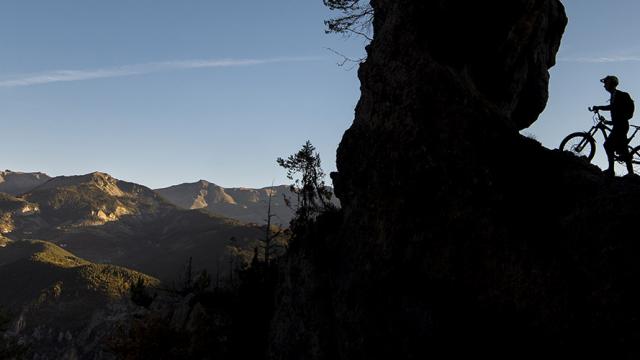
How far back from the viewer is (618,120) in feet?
48.5

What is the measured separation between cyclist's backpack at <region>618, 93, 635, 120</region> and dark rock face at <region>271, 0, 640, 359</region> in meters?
1.72

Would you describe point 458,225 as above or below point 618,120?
below

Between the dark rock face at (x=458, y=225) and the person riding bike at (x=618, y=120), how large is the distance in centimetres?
88

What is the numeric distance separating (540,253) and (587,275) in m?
1.38

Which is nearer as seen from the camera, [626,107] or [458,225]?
[626,107]

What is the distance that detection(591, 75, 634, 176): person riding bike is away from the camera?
48.2 ft

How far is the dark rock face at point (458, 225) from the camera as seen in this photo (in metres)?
12.9

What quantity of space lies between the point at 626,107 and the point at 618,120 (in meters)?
0.39

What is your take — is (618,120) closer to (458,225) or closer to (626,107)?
(626,107)

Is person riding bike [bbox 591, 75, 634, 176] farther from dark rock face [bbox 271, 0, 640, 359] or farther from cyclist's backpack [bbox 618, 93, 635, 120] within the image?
dark rock face [bbox 271, 0, 640, 359]

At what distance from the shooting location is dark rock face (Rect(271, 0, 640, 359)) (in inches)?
506

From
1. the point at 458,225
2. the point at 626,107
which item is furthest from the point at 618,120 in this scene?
the point at 458,225

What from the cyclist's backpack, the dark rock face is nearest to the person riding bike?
the cyclist's backpack

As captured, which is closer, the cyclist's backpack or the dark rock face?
the dark rock face
